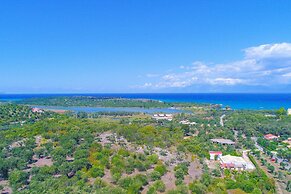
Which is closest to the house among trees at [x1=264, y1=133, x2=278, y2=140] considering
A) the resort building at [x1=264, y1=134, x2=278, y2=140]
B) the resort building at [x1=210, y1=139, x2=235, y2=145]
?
the resort building at [x1=264, y1=134, x2=278, y2=140]

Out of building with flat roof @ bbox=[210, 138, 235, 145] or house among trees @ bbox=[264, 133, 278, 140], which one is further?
house among trees @ bbox=[264, 133, 278, 140]

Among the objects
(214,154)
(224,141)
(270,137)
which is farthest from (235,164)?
(270,137)

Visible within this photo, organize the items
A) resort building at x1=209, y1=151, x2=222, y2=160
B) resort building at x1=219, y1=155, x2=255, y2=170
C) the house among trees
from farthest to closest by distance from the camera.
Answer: the house among trees, resort building at x1=209, y1=151, x2=222, y2=160, resort building at x1=219, y1=155, x2=255, y2=170

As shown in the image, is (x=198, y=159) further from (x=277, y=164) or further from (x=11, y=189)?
(x=11, y=189)

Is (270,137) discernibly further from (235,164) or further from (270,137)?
(235,164)

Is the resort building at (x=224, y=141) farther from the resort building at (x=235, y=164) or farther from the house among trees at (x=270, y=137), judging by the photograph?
the resort building at (x=235, y=164)

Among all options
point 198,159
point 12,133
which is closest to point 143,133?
point 198,159

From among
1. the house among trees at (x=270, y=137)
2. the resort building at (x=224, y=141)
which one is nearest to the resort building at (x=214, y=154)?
the resort building at (x=224, y=141)

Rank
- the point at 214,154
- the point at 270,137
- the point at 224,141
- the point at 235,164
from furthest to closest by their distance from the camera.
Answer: the point at 270,137 → the point at 224,141 → the point at 214,154 → the point at 235,164

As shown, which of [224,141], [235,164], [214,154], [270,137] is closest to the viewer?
[235,164]

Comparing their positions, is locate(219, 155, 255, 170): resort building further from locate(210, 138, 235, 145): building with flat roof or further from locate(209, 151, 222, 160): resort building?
locate(210, 138, 235, 145): building with flat roof

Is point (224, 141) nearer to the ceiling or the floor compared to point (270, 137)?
nearer to the ceiling

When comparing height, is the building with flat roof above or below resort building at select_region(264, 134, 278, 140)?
above
